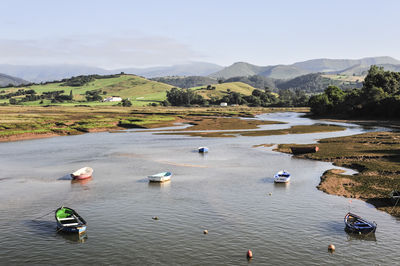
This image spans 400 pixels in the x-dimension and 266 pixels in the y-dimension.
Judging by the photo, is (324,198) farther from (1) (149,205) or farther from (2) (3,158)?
(2) (3,158)

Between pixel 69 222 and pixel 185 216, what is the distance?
37.9 feet

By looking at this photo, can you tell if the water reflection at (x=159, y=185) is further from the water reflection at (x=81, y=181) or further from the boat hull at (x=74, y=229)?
the boat hull at (x=74, y=229)

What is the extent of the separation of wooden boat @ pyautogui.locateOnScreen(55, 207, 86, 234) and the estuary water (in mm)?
798

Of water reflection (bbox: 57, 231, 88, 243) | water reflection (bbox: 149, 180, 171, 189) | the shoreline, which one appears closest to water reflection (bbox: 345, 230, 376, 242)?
the shoreline

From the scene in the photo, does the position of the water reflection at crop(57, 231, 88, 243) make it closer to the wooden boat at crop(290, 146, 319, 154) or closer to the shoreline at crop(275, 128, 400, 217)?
the shoreline at crop(275, 128, 400, 217)

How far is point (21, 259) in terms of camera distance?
1144 inches

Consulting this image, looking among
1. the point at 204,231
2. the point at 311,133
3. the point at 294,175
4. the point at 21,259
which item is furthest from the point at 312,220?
the point at 311,133

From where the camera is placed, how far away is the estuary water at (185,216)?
98.3 ft

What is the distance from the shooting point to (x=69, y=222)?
35.1m

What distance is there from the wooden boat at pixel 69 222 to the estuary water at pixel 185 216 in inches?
31.4

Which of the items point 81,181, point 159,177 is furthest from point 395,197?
point 81,181

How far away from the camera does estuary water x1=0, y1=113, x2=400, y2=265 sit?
1180 inches

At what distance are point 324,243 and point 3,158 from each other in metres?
69.2

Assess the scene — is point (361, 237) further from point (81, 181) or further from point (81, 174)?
point (81, 174)
